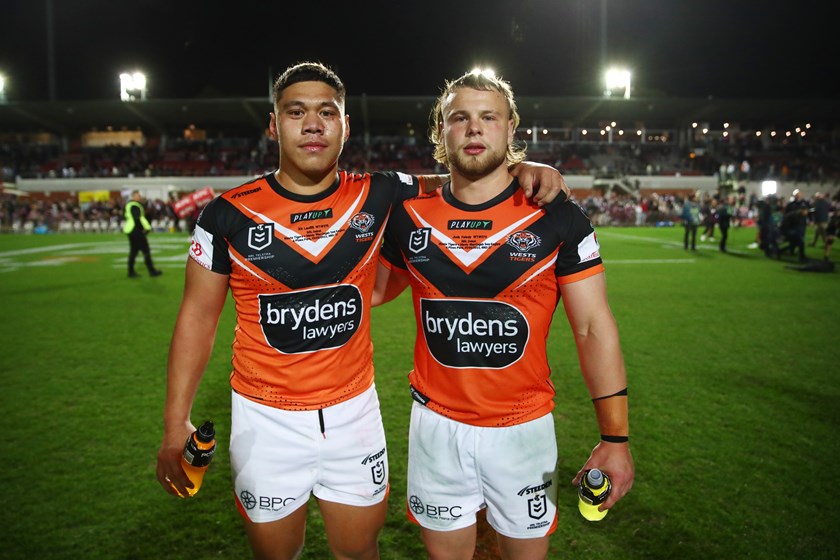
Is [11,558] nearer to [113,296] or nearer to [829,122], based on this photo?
[113,296]

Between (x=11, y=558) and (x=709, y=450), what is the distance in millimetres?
4745

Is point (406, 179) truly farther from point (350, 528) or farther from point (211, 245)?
point (350, 528)

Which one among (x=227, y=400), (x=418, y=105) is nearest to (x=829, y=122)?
(x=418, y=105)

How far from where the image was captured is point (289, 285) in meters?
2.44

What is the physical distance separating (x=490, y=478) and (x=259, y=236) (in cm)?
145

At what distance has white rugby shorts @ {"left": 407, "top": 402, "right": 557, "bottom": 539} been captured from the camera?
2.31 meters

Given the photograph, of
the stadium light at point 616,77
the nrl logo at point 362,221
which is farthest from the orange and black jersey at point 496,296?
the stadium light at point 616,77

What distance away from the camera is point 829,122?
48.5m

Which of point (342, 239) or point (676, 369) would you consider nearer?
point (342, 239)

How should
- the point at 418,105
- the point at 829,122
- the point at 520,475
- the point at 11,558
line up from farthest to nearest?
the point at 829,122, the point at 418,105, the point at 11,558, the point at 520,475

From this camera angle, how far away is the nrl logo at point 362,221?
8.36ft

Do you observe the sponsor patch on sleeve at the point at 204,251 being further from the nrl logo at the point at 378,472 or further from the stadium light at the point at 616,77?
the stadium light at the point at 616,77

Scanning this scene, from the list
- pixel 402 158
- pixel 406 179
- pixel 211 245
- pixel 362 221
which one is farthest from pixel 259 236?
pixel 402 158

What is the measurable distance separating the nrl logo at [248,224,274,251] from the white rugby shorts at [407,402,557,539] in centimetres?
110
